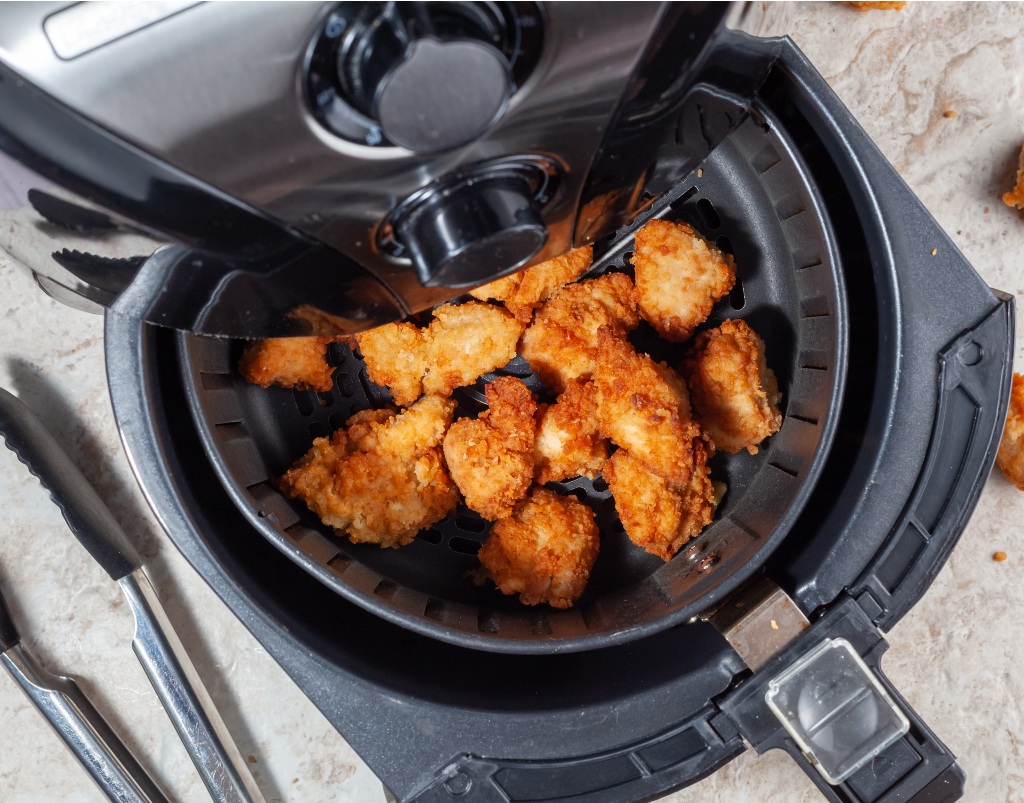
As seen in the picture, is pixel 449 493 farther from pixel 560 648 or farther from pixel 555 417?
pixel 560 648

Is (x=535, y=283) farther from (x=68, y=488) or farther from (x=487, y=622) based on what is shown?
(x=68, y=488)

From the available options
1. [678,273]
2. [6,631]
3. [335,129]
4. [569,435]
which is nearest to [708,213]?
[678,273]

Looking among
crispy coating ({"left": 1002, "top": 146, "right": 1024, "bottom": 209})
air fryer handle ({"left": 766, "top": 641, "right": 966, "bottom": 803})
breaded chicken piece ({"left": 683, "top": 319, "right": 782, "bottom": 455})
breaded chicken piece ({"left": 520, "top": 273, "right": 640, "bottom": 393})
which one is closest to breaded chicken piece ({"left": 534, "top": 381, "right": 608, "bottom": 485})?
breaded chicken piece ({"left": 520, "top": 273, "right": 640, "bottom": 393})

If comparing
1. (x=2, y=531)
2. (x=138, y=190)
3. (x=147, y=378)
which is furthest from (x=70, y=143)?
(x=2, y=531)

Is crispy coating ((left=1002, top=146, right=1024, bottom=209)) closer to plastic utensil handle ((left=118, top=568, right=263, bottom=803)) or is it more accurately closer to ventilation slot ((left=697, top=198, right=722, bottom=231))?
ventilation slot ((left=697, top=198, right=722, bottom=231))

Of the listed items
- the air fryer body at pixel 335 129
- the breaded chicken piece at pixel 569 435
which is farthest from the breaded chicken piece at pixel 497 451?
the air fryer body at pixel 335 129
